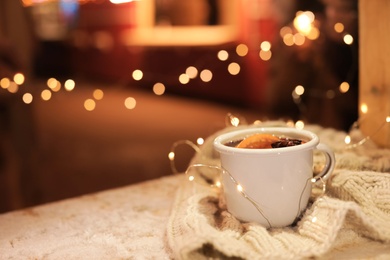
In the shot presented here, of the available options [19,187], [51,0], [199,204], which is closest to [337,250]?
[199,204]

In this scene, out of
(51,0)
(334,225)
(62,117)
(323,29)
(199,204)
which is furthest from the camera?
(51,0)

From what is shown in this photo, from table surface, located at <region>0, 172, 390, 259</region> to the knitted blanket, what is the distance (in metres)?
0.02

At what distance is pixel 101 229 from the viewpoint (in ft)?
2.02

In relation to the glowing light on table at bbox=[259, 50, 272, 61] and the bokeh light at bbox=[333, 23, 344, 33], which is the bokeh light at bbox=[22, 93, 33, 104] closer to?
the bokeh light at bbox=[333, 23, 344, 33]

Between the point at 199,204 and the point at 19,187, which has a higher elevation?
the point at 199,204

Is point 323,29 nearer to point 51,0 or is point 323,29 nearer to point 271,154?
point 271,154

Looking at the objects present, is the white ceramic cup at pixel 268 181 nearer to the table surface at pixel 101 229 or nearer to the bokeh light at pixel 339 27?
the table surface at pixel 101 229

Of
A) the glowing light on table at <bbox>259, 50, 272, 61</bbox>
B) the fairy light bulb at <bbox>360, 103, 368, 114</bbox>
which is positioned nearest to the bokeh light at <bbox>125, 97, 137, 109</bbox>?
the glowing light on table at <bbox>259, 50, 272, 61</bbox>

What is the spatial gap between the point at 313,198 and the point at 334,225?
0.33ft

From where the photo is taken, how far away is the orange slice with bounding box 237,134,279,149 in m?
0.56

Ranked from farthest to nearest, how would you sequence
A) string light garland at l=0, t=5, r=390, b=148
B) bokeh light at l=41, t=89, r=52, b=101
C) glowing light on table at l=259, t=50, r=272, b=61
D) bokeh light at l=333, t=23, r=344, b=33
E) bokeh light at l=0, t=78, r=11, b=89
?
bokeh light at l=41, t=89, r=52, b=101, glowing light on table at l=259, t=50, r=272, b=61, bokeh light at l=0, t=78, r=11, b=89, bokeh light at l=333, t=23, r=344, b=33, string light garland at l=0, t=5, r=390, b=148

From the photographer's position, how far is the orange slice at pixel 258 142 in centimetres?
56

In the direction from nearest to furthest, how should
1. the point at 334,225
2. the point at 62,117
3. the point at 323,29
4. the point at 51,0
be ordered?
the point at 334,225, the point at 323,29, the point at 62,117, the point at 51,0

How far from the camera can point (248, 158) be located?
0.53 meters
